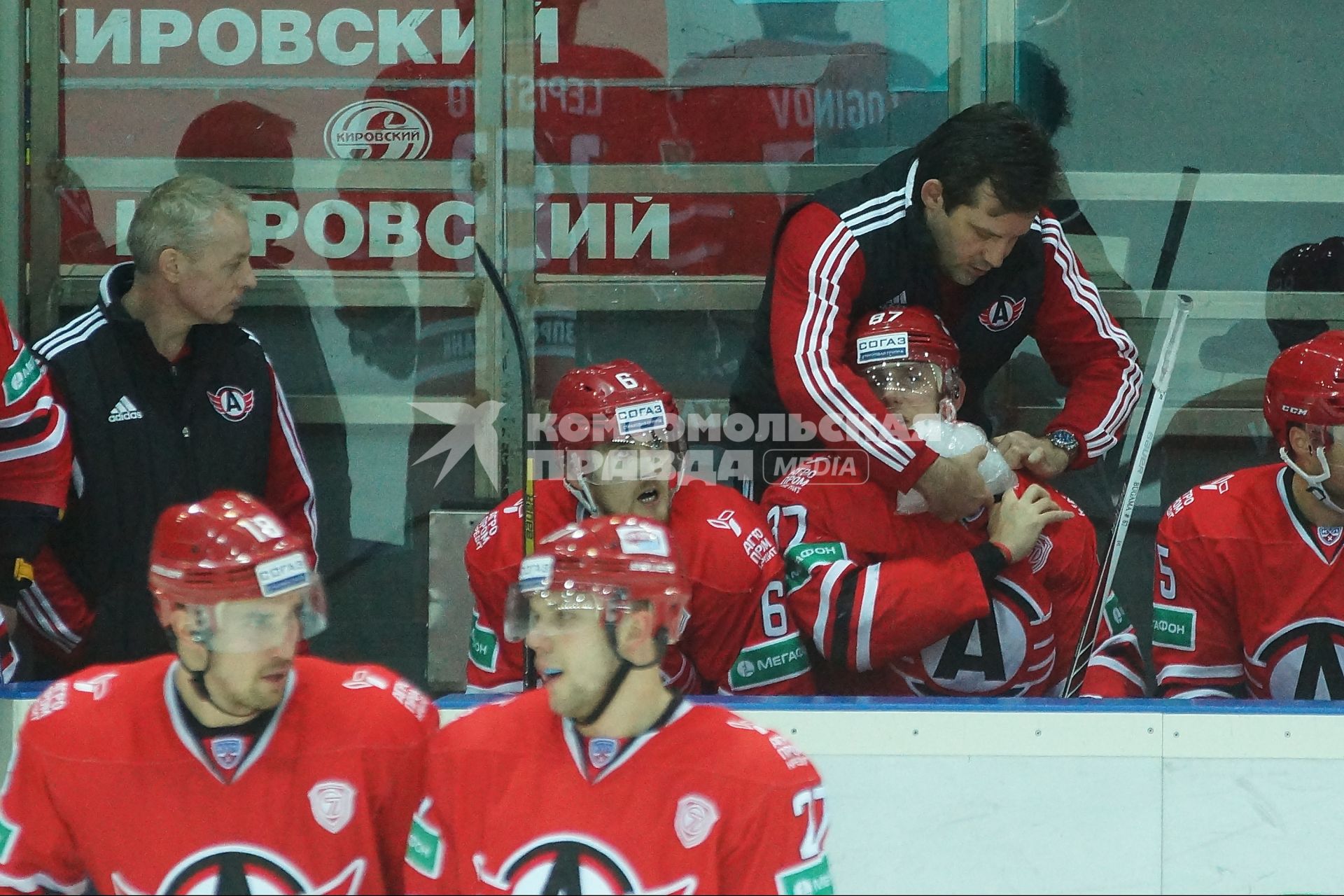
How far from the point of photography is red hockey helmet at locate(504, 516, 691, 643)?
5.43 feet

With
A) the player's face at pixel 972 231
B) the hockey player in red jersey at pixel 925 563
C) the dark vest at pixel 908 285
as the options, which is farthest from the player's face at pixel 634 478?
the player's face at pixel 972 231

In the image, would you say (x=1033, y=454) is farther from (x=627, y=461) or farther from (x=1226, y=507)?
(x=627, y=461)

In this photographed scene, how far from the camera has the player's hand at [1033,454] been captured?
270cm

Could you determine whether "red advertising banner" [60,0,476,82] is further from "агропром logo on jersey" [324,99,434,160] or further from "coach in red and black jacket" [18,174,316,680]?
"coach in red and black jacket" [18,174,316,680]

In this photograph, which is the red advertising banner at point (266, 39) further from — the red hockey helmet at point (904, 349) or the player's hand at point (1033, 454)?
the player's hand at point (1033, 454)

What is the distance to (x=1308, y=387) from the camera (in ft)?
8.03

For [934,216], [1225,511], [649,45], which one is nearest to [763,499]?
[934,216]

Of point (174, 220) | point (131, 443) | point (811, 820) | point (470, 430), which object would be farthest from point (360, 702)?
point (470, 430)

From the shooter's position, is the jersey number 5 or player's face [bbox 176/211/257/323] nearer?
the jersey number 5

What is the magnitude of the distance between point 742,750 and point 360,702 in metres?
0.44

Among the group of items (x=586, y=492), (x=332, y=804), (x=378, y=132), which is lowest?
(x=332, y=804)

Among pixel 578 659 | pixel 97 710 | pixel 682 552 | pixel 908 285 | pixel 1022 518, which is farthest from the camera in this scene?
pixel 908 285

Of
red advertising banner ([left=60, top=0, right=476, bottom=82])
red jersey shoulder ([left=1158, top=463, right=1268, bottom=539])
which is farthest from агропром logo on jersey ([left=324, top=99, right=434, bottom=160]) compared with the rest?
red jersey shoulder ([left=1158, top=463, right=1268, bottom=539])

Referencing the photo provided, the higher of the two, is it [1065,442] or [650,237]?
[650,237]
